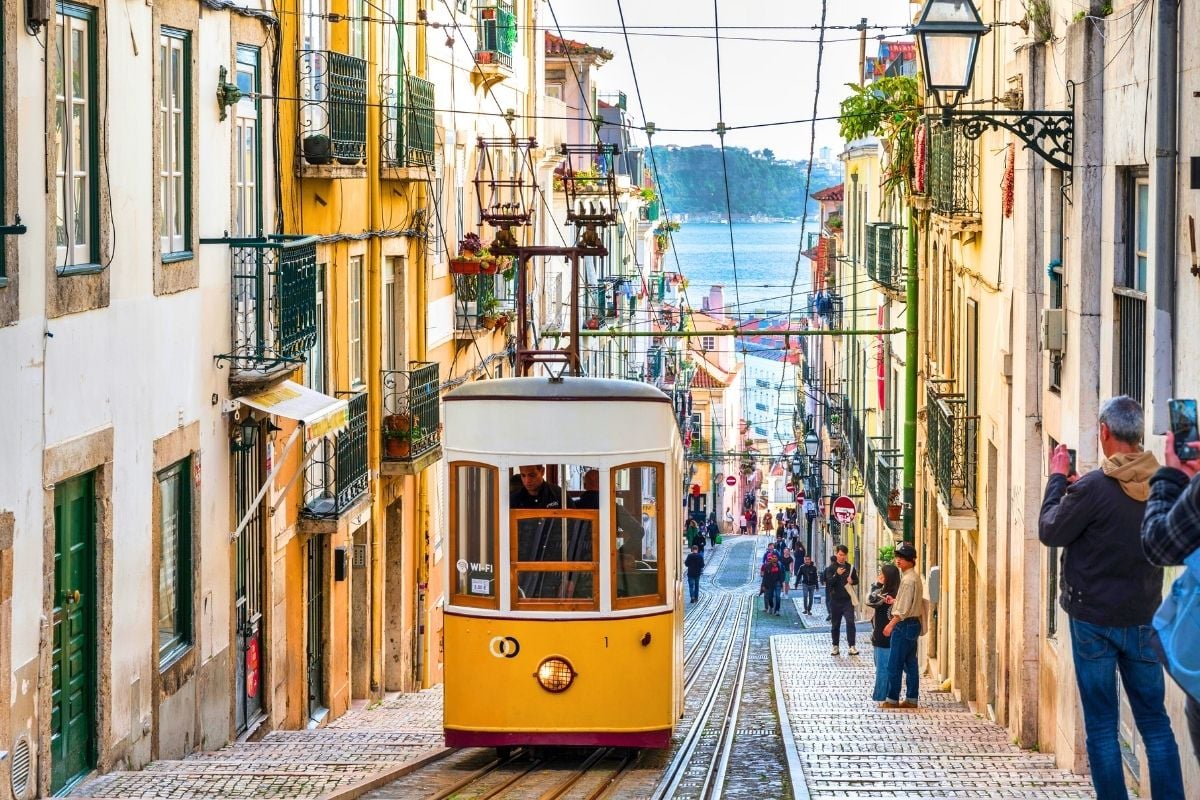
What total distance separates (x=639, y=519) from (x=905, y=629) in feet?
18.0

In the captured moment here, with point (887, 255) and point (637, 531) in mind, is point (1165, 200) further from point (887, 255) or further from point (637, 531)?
point (887, 255)

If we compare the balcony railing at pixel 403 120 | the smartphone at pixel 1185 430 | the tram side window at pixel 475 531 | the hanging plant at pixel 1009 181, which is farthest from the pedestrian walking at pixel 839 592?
the smartphone at pixel 1185 430

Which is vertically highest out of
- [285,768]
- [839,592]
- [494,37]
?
[494,37]

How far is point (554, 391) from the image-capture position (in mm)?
11352

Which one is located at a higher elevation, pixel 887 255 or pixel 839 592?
pixel 887 255

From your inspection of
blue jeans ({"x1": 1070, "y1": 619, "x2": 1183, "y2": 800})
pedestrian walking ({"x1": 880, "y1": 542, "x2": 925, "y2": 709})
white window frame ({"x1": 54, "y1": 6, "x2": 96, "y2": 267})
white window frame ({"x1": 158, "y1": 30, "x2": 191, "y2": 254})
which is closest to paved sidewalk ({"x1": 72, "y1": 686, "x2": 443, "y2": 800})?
white window frame ({"x1": 54, "y1": 6, "x2": 96, "y2": 267})

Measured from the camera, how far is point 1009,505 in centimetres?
1510

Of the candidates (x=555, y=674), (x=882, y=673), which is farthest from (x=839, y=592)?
(x=555, y=674)

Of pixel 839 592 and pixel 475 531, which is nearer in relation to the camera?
pixel 475 531

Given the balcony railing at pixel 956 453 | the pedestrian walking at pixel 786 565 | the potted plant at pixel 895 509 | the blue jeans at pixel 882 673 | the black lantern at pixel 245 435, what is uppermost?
the black lantern at pixel 245 435

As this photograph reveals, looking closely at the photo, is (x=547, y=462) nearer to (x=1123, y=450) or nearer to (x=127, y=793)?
(x=127, y=793)

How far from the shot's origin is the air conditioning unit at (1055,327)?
12.3 m

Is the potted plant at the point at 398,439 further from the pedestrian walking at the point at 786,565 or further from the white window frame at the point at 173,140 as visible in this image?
the pedestrian walking at the point at 786,565

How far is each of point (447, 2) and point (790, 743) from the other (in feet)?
47.9
